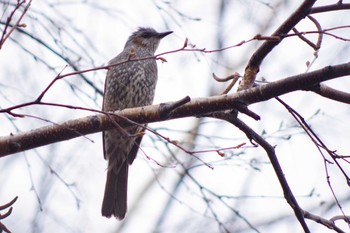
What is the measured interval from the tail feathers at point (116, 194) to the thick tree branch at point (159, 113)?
6.79 feet

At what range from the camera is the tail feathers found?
15.2 ft

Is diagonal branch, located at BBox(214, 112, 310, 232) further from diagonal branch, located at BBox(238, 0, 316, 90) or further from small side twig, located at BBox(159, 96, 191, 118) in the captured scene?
small side twig, located at BBox(159, 96, 191, 118)

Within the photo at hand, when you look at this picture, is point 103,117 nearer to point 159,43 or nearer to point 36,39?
point 36,39

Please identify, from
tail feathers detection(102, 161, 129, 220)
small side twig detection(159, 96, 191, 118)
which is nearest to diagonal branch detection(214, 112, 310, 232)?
small side twig detection(159, 96, 191, 118)

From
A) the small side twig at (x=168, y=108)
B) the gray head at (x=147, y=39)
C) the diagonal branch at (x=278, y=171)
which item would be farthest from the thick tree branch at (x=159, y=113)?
the gray head at (x=147, y=39)

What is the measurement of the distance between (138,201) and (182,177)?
2.89 metres

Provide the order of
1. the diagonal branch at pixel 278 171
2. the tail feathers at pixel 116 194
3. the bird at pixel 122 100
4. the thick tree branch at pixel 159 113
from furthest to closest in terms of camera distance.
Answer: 1. the bird at pixel 122 100
2. the tail feathers at pixel 116 194
3. the diagonal branch at pixel 278 171
4. the thick tree branch at pixel 159 113

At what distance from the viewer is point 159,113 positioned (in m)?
2.64

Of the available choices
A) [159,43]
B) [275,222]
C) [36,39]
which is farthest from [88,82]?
[275,222]

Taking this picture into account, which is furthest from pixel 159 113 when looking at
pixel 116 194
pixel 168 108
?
pixel 116 194

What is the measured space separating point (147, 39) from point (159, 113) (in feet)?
10.6

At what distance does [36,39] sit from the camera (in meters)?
4.48

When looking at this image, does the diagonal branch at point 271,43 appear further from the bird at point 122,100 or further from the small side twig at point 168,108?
the bird at point 122,100

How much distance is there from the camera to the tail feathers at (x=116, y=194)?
463 cm
